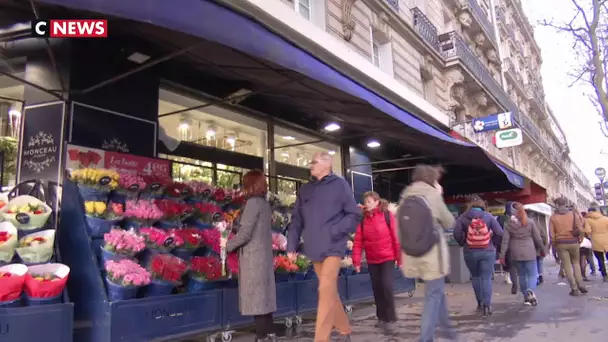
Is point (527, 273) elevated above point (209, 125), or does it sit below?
below

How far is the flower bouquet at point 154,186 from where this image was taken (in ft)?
17.0

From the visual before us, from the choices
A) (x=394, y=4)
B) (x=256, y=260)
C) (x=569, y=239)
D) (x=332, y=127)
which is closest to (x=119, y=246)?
(x=256, y=260)

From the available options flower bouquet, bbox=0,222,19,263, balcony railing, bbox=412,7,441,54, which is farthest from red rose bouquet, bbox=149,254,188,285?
balcony railing, bbox=412,7,441,54

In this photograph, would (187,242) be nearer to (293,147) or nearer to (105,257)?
(105,257)

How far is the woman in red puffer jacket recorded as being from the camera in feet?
19.6

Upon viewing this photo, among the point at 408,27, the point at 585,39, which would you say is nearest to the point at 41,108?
the point at 408,27

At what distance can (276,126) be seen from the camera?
9031mm

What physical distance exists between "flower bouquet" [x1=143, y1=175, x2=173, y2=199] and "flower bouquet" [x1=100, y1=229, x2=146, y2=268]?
65 centimetres

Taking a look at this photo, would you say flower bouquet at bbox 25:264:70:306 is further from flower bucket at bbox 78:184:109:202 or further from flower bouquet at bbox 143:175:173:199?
flower bouquet at bbox 143:175:173:199

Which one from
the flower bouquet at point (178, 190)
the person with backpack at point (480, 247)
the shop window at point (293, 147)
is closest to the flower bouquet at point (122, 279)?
the flower bouquet at point (178, 190)

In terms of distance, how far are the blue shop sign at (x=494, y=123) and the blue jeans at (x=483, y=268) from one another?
390 inches

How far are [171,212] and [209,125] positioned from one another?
2.79 m

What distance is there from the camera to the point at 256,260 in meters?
4.64

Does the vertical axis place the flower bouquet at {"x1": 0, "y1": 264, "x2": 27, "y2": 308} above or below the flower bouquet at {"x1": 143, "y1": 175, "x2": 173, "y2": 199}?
below
